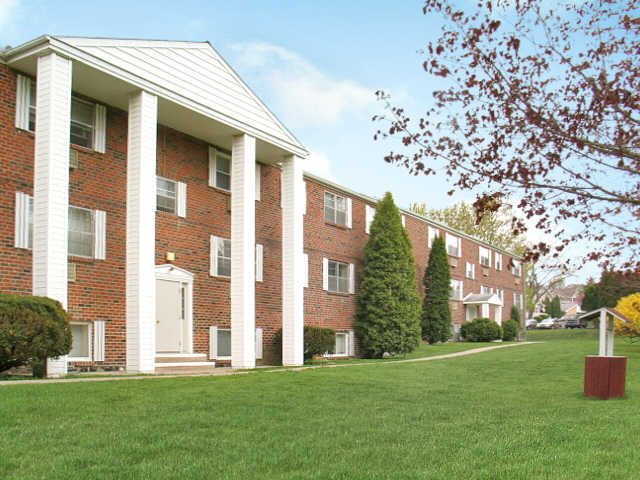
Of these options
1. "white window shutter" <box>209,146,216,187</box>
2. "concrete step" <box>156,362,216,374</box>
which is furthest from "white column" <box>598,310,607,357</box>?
"white window shutter" <box>209,146,216,187</box>

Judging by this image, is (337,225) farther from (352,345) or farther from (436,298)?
(436,298)

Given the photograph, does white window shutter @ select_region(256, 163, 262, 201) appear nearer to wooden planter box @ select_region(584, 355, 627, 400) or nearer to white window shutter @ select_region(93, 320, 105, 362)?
white window shutter @ select_region(93, 320, 105, 362)

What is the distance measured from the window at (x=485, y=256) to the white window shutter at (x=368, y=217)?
15981mm

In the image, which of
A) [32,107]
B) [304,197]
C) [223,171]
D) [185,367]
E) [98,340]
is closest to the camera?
[32,107]

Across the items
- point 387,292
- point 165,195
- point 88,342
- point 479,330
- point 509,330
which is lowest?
point 509,330

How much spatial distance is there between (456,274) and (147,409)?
30444mm

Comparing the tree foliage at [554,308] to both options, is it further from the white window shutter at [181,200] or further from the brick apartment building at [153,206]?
the white window shutter at [181,200]

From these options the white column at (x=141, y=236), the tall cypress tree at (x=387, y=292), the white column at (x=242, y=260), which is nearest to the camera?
the white column at (x=141, y=236)

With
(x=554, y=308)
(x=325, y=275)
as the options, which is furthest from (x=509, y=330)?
(x=554, y=308)

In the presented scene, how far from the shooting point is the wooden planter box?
1070cm

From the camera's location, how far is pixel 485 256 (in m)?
41.9

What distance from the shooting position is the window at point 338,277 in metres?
24.0

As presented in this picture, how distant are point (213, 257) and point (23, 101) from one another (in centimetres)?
655

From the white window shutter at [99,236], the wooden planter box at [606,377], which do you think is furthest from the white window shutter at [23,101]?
the wooden planter box at [606,377]
